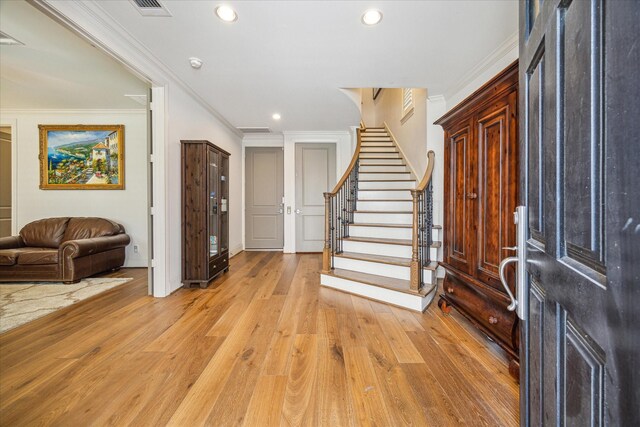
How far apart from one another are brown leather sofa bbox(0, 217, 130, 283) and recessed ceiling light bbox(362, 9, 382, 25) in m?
4.33

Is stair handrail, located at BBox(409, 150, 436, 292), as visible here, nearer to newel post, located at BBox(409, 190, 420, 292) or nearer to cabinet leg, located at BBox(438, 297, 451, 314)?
newel post, located at BBox(409, 190, 420, 292)

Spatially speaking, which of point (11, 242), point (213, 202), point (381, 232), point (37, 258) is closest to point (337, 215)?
point (381, 232)

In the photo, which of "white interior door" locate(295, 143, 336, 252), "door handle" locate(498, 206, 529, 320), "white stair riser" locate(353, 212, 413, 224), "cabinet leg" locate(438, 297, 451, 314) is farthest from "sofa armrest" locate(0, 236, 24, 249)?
"door handle" locate(498, 206, 529, 320)

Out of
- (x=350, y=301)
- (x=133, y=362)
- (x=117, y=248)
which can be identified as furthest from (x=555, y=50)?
(x=117, y=248)

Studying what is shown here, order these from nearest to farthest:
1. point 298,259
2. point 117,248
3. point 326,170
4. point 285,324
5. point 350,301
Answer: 1. point 285,324
2. point 350,301
3. point 117,248
4. point 298,259
5. point 326,170

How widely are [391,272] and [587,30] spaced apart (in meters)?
2.93

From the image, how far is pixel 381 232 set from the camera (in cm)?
380

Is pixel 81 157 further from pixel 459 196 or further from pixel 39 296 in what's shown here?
pixel 459 196

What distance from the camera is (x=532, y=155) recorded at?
0.80 m

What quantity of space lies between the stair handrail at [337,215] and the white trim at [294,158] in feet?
5.18

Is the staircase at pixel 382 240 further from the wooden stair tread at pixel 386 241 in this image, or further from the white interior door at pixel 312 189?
the white interior door at pixel 312 189

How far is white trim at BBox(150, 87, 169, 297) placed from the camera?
3139 mm

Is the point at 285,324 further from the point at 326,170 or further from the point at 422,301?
the point at 326,170

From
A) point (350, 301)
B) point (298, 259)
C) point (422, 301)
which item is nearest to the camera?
point (422, 301)
